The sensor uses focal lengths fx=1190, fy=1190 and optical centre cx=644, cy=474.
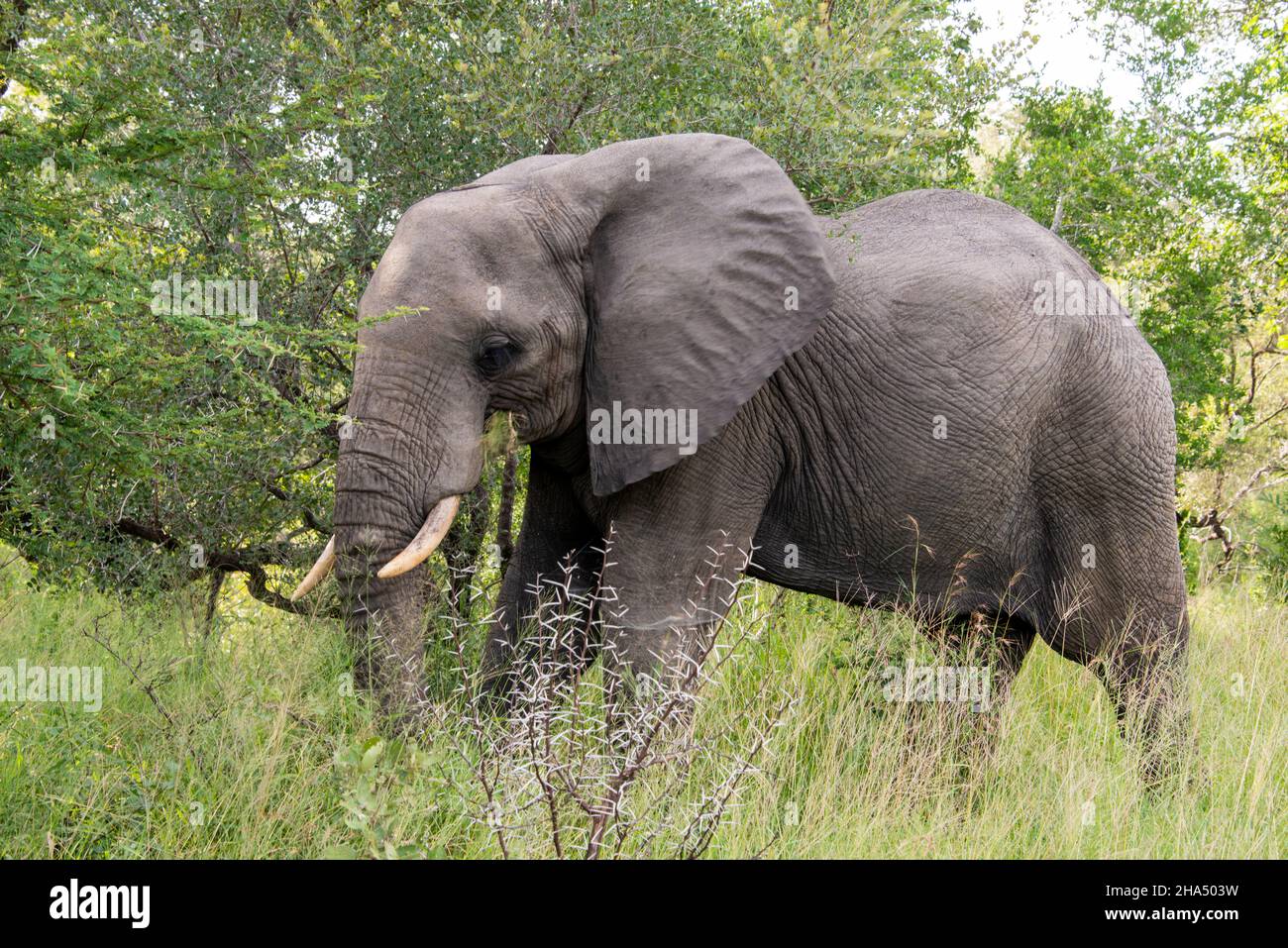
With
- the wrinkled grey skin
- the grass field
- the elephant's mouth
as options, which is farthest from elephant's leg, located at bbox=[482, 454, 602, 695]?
the elephant's mouth

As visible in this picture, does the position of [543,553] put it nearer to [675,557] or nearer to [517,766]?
[675,557]

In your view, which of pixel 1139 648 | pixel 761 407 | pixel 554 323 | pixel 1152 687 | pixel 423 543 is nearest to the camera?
pixel 423 543

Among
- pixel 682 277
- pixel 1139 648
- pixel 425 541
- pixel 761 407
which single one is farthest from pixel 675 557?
pixel 1139 648

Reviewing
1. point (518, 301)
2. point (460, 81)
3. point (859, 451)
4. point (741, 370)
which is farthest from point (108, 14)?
point (859, 451)

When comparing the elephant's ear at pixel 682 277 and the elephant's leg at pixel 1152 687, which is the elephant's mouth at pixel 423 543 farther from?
the elephant's leg at pixel 1152 687

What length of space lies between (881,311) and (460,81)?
2.64m

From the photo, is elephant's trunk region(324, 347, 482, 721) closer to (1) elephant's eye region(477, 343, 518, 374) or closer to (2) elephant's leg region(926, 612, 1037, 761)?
(1) elephant's eye region(477, 343, 518, 374)

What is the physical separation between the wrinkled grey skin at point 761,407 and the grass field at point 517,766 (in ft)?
1.42

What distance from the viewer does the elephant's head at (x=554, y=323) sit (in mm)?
4457

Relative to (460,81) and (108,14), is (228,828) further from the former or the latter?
(108,14)

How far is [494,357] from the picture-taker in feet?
15.0

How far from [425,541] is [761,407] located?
1.60m

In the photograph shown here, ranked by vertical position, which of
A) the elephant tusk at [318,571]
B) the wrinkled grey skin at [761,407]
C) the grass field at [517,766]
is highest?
the wrinkled grey skin at [761,407]

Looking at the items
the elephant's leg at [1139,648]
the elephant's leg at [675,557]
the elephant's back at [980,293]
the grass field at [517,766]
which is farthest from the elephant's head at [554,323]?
the elephant's leg at [1139,648]
